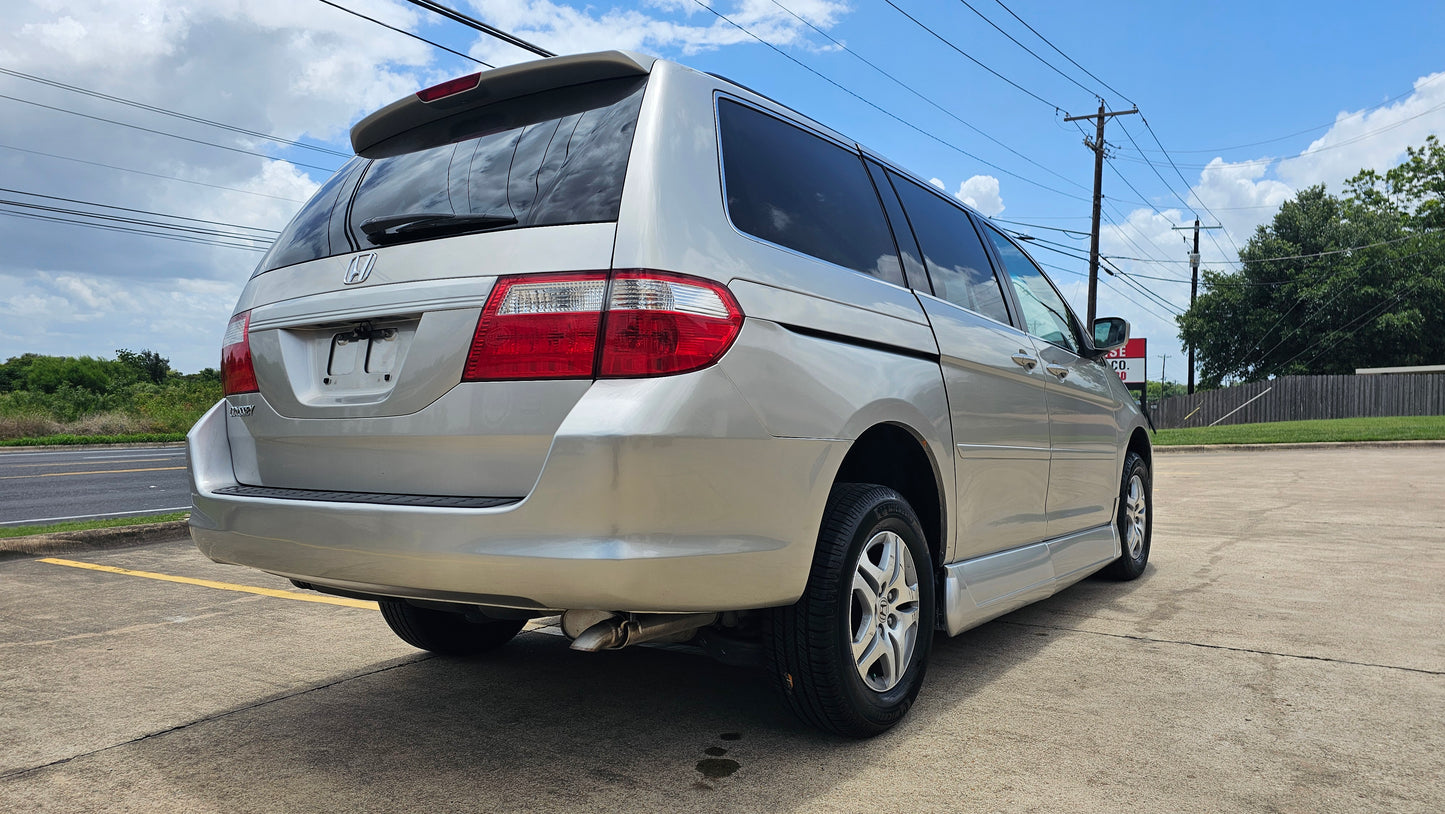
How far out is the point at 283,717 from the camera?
3238mm

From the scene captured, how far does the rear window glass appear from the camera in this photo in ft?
8.35

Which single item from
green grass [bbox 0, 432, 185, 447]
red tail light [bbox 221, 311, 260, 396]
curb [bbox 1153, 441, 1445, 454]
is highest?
red tail light [bbox 221, 311, 260, 396]

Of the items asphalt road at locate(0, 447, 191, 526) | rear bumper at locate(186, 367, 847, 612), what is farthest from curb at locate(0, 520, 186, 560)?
rear bumper at locate(186, 367, 847, 612)

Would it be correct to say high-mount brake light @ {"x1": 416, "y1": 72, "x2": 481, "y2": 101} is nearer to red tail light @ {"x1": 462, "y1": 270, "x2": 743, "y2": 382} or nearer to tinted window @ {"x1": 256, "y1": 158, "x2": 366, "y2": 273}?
tinted window @ {"x1": 256, "y1": 158, "x2": 366, "y2": 273}

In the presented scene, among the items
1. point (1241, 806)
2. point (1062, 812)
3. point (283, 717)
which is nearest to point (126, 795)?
point (283, 717)

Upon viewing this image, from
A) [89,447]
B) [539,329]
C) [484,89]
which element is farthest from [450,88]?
[89,447]

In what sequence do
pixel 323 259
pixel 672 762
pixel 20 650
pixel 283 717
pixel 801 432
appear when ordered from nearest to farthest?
1. pixel 801 432
2. pixel 672 762
3. pixel 323 259
4. pixel 283 717
5. pixel 20 650

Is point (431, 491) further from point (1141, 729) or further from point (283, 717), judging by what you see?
point (1141, 729)

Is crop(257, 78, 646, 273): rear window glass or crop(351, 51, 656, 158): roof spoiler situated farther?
crop(351, 51, 656, 158): roof spoiler

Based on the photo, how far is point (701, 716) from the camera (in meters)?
3.18

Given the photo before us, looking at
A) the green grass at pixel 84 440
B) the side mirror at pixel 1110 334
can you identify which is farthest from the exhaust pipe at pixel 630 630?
the green grass at pixel 84 440

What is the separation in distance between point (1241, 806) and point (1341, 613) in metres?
2.81

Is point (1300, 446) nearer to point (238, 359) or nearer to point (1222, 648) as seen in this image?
point (1222, 648)

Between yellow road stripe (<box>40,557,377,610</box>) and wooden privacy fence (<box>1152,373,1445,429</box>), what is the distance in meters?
39.5
